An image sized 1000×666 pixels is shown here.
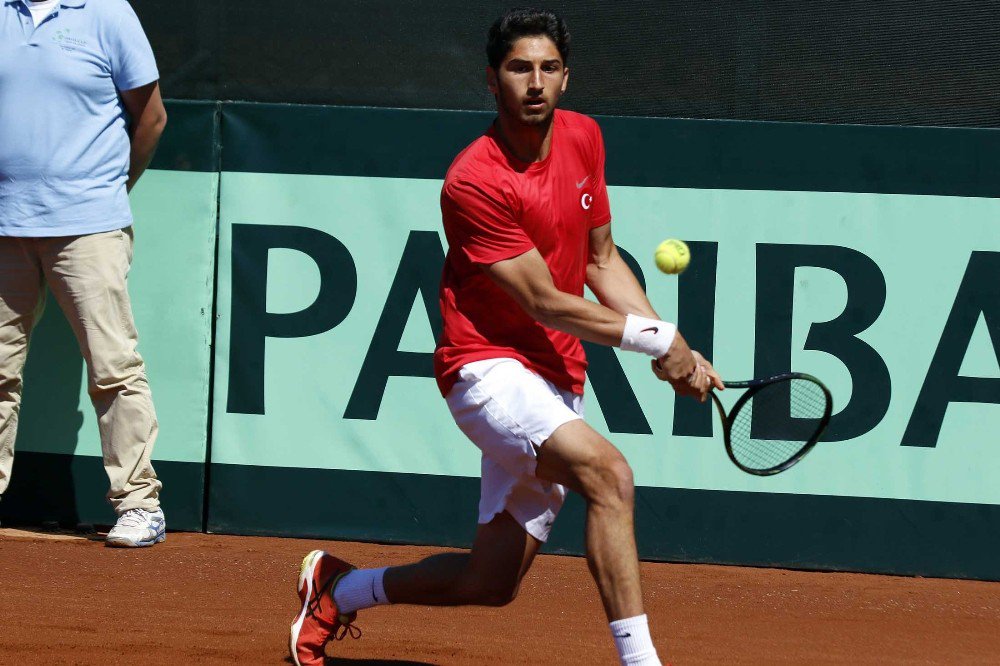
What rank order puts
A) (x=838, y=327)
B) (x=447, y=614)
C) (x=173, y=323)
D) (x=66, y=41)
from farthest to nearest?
1. (x=173, y=323)
2. (x=838, y=327)
3. (x=66, y=41)
4. (x=447, y=614)

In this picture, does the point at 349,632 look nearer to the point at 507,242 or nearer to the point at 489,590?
the point at 489,590

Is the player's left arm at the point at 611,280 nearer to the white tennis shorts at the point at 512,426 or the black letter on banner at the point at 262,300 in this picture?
the white tennis shorts at the point at 512,426

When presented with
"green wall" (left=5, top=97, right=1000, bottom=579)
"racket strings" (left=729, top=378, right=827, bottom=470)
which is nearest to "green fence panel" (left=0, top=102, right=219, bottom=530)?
"green wall" (left=5, top=97, right=1000, bottom=579)

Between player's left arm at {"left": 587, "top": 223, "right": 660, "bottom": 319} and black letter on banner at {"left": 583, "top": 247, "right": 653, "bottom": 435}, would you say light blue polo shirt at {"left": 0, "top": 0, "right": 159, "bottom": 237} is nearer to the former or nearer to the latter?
black letter on banner at {"left": 583, "top": 247, "right": 653, "bottom": 435}

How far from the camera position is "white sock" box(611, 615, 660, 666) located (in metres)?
3.35

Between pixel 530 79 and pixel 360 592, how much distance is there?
4.92 feet

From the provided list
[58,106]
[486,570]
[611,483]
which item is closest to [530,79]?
[611,483]

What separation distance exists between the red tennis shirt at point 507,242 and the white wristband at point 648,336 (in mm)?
307

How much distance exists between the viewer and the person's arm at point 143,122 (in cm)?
541

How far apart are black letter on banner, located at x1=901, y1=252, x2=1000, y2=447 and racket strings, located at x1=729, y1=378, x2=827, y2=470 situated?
42cm

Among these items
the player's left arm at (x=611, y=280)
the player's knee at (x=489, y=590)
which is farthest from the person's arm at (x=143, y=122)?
the player's knee at (x=489, y=590)

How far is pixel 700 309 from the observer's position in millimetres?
5465

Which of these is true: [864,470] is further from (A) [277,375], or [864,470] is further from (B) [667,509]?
(A) [277,375]

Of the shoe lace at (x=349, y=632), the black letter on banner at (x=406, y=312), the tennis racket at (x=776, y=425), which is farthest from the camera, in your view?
the black letter on banner at (x=406, y=312)
